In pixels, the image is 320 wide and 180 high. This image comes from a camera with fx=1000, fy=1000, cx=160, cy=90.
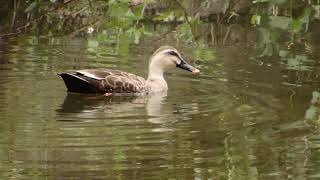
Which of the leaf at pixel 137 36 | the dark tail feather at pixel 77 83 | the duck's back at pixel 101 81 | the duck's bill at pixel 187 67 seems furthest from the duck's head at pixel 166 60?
the leaf at pixel 137 36

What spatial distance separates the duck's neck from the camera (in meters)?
12.7

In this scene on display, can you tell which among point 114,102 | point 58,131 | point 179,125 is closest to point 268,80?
point 114,102

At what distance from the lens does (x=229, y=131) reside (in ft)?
31.9

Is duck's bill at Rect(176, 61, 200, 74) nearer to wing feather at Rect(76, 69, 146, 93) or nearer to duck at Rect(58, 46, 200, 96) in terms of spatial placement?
duck at Rect(58, 46, 200, 96)

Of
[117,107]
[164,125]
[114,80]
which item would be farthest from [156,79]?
[164,125]

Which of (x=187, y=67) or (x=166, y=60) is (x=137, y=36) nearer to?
(x=166, y=60)

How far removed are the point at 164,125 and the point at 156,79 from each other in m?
3.04

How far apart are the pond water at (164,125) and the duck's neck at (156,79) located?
0.49 ft

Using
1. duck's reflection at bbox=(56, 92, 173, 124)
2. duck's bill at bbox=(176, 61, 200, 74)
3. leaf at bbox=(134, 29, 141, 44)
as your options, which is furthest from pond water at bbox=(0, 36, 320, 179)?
leaf at bbox=(134, 29, 141, 44)

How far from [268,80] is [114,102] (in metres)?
2.26

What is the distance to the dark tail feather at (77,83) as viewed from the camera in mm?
12086

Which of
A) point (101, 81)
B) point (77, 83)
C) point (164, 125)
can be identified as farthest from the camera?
point (101, 81)

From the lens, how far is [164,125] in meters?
10.0

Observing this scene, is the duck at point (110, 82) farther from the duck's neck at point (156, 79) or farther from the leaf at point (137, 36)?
the leaf at point (137, 36)
